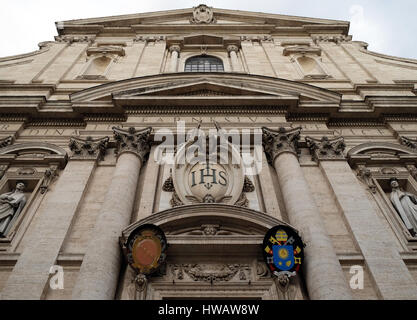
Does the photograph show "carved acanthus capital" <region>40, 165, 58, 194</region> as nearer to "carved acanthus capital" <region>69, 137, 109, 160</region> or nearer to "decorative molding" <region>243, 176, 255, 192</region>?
"carved acanthus capital" <region>69, 137, 109, 160</region>

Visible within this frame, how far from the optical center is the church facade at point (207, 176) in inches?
334

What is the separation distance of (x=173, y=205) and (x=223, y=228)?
5.42 feet

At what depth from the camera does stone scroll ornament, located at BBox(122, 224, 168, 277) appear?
8.34m

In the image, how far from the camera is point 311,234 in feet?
29.5

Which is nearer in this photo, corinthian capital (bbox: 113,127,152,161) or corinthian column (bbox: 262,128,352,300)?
corinthian column (bbox: 262,128,352,300)

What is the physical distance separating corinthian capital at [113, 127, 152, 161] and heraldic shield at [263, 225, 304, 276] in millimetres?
5407

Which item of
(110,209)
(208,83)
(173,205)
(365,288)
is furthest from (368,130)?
(110,209)

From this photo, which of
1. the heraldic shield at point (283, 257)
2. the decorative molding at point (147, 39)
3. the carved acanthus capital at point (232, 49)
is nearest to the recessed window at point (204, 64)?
the carved acanthus capital at point (232, 49)

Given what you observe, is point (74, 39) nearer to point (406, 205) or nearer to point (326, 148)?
point (326, 148)

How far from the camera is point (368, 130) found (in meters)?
14.0

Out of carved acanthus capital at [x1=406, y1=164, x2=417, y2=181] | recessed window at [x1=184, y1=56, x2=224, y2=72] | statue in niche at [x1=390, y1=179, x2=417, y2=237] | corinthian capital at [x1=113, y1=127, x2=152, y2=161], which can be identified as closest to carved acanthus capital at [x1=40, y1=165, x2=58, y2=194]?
corinthian capital at [x1=113, y1=127, x2=152, y2=161]

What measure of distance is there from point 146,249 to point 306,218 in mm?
4138

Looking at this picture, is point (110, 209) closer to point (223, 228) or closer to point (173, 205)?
point (173, 205)

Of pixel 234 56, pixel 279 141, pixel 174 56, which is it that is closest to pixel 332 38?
pixel 234 56
